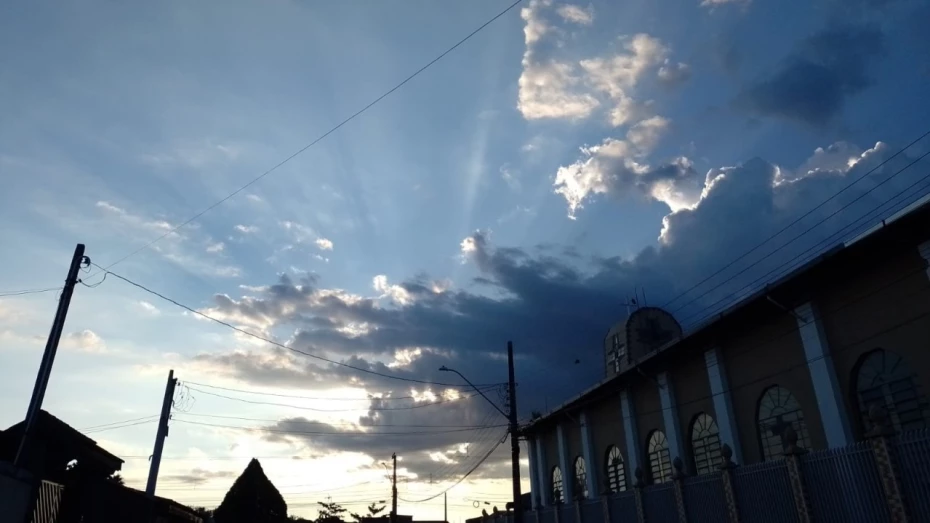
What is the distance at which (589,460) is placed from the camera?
105 feet

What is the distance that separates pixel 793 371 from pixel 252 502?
36.3m

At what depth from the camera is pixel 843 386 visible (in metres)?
16.7

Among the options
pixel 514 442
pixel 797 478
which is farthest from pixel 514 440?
pixel 797 478

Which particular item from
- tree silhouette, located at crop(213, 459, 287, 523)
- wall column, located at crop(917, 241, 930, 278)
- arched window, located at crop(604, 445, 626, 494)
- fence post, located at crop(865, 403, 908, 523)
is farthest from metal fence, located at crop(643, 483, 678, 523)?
tree silhouette, located at crop(213, 459, 287, 523)

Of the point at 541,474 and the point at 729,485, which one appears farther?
the point at 541,474

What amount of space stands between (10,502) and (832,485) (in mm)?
15323

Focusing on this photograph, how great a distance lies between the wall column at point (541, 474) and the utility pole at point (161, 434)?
76.2 feet

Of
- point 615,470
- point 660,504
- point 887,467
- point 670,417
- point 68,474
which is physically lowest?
point 887,467

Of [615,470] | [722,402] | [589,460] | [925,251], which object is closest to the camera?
[925,251]

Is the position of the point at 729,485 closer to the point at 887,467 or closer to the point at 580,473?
the point at 887,467

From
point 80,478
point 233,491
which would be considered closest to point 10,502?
point 80,478

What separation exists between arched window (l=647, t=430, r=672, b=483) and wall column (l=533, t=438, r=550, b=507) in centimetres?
1399

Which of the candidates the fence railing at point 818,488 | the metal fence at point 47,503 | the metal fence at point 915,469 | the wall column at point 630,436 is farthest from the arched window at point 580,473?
the metal fence at point 47,503

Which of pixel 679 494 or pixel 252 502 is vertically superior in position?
pixel 252 502
